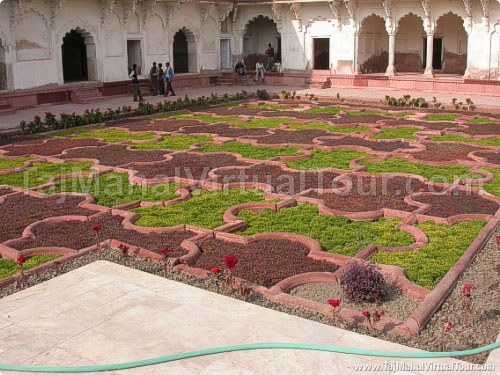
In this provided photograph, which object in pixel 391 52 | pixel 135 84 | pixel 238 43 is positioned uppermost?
pixel 238 43

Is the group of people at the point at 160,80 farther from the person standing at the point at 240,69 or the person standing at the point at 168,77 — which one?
the person standing at the point at 240,69

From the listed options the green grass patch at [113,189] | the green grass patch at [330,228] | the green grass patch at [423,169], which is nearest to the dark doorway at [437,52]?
the green grass patch at [423,169]

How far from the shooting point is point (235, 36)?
29422 mm

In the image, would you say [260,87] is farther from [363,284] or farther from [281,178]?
[363,284]

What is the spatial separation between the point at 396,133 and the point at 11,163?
8.02 m

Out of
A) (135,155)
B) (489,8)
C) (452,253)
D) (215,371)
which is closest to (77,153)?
(135,155)

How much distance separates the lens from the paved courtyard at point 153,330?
4.21 meters

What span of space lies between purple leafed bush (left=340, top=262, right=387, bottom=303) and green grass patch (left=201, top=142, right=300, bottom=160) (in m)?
5.90

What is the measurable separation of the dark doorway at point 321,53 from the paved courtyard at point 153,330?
81.7 feet

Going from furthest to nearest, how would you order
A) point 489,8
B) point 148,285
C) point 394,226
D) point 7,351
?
point 489,8 < point 394,226 < point 148,285 < point 7,351

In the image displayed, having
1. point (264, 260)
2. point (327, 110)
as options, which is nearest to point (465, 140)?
point (327, 110)

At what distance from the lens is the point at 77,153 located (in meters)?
12.1

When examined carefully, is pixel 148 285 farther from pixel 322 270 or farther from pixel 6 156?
pixel 6 156

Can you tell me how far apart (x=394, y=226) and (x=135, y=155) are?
5.90 m
